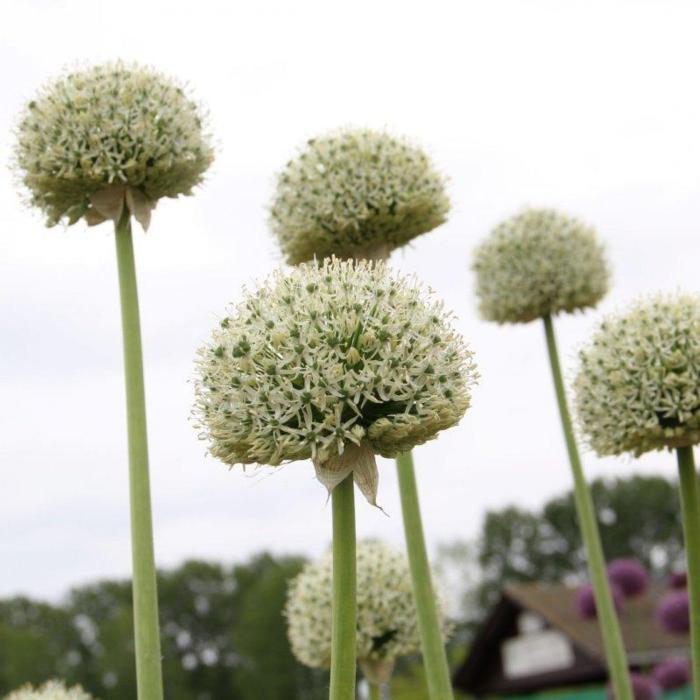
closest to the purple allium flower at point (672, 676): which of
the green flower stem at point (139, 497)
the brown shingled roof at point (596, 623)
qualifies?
the green flower stem at point (139, 497)

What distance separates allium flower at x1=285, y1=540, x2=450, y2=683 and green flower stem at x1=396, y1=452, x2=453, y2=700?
0.80 meters

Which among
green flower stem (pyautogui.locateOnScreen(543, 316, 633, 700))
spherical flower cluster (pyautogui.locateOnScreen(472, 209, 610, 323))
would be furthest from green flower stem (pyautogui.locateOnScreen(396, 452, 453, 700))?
spherical flower cluster (pyautogui.locateOnScreen(472, 209, 610, 323))

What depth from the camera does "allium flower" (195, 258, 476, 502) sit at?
369cm

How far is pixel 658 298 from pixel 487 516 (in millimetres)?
68516

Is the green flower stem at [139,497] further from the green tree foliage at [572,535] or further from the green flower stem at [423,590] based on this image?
the green tree foliage at [572,535]

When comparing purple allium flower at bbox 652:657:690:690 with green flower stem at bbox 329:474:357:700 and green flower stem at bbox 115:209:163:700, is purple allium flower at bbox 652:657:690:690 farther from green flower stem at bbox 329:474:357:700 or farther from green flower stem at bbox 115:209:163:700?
green flower stem at bbox 329:474:357:700

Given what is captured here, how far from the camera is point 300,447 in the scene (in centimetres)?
371

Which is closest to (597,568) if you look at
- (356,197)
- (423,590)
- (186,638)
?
(423,590)

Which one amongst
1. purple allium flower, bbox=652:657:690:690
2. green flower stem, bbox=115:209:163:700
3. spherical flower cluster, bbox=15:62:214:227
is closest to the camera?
green flower stem, bbox=115:209:163:700

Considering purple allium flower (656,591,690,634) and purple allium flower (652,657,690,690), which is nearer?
purple allium flower (656,591,690,634)

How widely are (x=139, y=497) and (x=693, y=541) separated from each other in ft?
8.52

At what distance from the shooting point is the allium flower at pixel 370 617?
21.5ft

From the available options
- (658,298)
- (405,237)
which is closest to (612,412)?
(658,298)

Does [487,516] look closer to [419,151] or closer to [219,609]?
[219,609]
